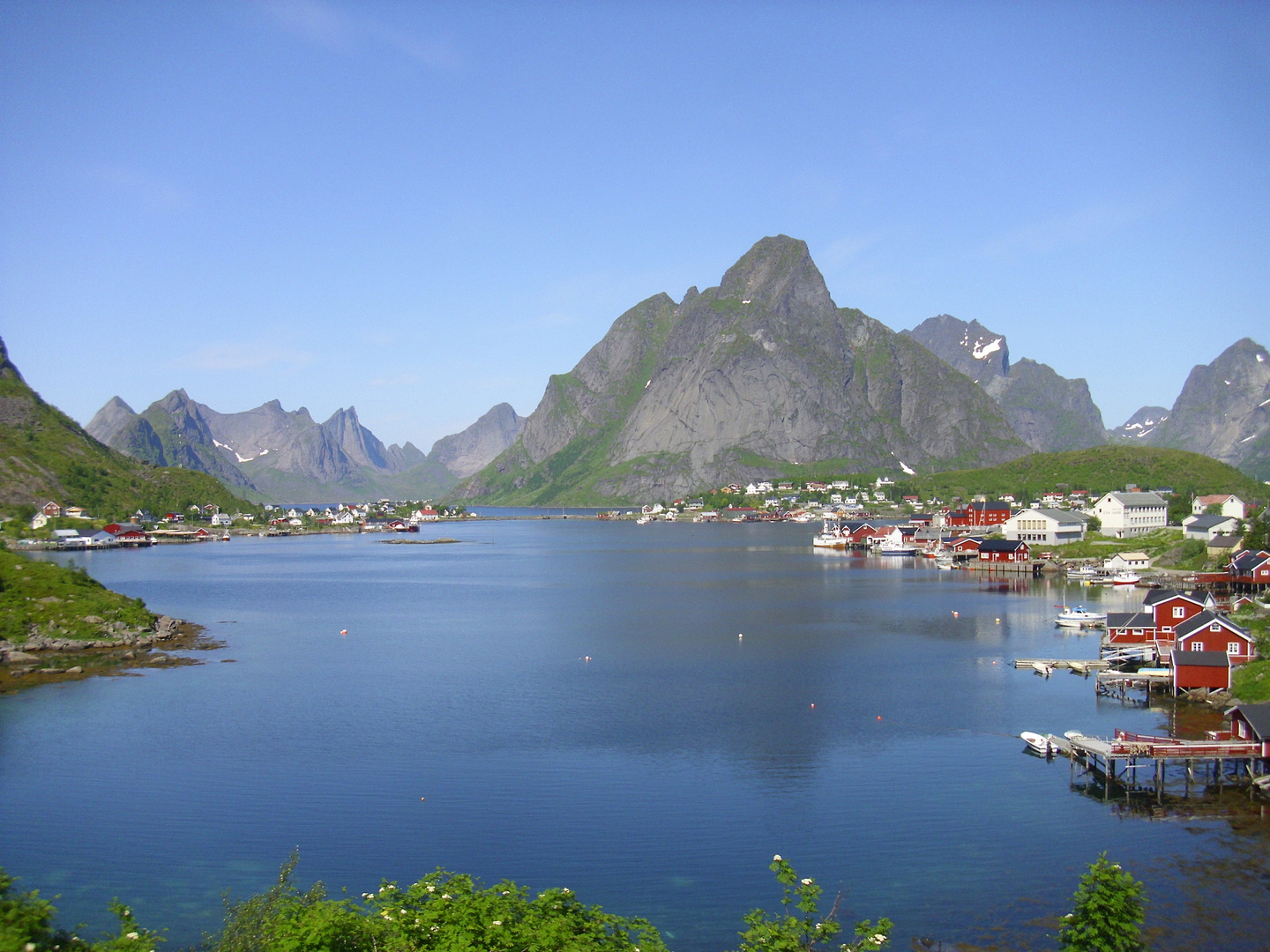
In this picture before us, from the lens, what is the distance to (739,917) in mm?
18219

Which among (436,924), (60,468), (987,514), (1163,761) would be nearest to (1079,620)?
(1163,761)

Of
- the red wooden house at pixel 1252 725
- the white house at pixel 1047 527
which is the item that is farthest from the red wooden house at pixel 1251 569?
the white house at pixel 1047 527

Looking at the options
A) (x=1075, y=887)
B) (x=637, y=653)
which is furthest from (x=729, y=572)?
(x=1075, y=887)

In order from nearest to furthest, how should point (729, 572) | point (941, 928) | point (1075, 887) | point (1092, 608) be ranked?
point (941, 928)
point (1075, 887)
point (1092, 608)
point (729, 572)

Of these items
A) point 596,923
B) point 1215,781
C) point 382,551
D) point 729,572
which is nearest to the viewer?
point 596,923

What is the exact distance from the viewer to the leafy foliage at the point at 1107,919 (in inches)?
556

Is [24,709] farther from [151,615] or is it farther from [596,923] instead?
[596,923]

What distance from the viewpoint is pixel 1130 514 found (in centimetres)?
9456

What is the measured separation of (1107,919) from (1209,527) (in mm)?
76704

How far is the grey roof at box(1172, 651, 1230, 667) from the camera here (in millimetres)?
34875

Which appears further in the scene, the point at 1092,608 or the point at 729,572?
the point at 729,572

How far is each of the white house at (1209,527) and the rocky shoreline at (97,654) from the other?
72.6 m

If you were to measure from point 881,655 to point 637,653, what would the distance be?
1151 cm

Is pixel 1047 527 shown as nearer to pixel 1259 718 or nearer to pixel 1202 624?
pixel 1202 624
